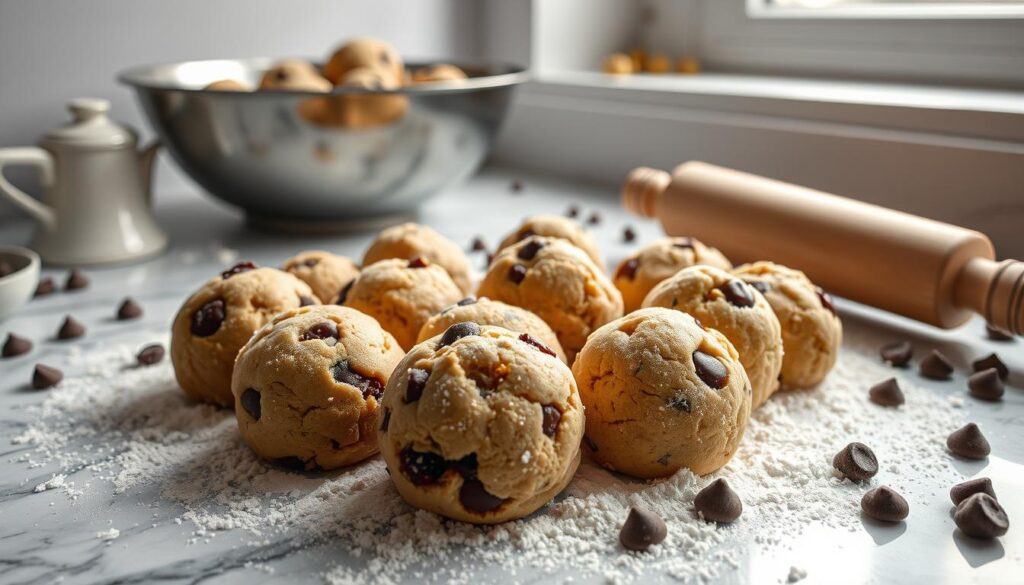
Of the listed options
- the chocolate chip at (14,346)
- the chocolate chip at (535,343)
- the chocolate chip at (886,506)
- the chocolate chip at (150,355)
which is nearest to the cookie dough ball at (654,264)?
the chocolate chip at (535,343)

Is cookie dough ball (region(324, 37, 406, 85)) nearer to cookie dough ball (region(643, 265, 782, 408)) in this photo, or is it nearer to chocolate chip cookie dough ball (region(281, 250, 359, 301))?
chocolate chip cookie dough ball (region(281, 250, 359, 301))

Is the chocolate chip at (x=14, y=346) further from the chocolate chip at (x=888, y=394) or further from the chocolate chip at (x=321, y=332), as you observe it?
the chocolate chip at (x=888, y=394)

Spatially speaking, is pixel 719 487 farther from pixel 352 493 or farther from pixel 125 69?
pixel 125 69

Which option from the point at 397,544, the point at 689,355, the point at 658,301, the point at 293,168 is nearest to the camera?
the point at 397,544

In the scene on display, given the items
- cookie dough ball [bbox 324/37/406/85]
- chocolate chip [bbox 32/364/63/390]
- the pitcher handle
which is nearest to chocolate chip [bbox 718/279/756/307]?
chocolate chip [bbox 32/364/63/390]

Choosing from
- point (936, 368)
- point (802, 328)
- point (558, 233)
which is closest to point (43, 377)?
point (558, 233)

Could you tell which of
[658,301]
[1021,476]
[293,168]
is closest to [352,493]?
[658,301]

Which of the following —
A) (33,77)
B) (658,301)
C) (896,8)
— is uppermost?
(896,8)
